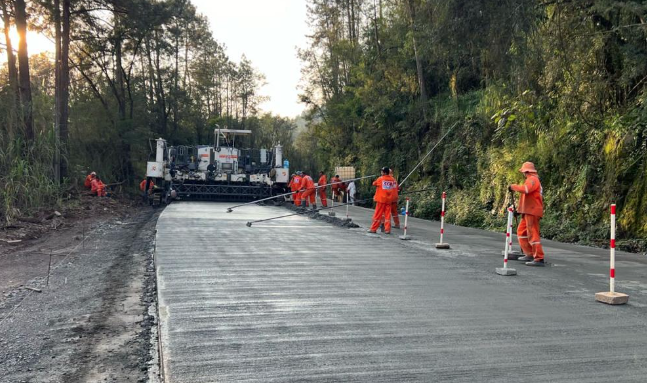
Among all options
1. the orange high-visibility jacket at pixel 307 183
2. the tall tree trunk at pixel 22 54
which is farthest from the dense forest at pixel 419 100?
the orange high-visibility jacket at pixel 307 183

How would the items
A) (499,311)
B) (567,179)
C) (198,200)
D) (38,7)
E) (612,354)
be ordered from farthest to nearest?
(198,200)
(38,7)
(567,179)
(499,311)
(612,354)

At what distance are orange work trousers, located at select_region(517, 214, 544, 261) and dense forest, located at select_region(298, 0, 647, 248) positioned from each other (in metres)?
3.57


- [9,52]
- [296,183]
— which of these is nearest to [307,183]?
[296,183]

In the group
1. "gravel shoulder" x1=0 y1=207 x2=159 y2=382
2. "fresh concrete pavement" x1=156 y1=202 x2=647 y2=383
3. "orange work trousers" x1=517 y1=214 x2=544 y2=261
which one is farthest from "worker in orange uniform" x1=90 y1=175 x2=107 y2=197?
"orange work trousers" x1=517 y1=214 x2=544 y2=261

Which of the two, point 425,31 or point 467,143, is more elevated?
point 425,31

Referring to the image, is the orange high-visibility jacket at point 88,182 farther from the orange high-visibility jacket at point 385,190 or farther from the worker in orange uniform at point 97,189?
the orange high-visibility jacket at point 385,190

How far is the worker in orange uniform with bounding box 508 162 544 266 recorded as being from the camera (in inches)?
316

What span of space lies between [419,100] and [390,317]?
2108 centimetres

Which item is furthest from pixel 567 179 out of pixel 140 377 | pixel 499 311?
pixel 140 377

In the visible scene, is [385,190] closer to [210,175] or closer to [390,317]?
[390,317]

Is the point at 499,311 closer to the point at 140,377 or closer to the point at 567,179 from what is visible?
the point at 140,377

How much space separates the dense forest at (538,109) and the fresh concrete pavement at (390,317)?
358cm

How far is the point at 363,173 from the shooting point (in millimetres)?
30719

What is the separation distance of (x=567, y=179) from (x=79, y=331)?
40.3 ft
